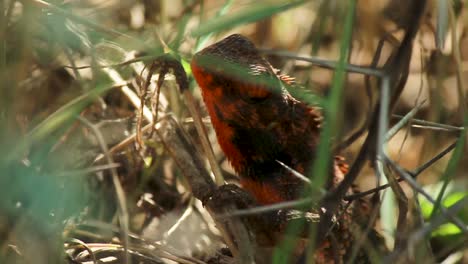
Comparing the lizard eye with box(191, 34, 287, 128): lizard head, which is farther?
the lizard eye

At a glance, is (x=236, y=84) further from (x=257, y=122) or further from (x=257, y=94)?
(x=257, y=122)

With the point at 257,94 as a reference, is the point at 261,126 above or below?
below

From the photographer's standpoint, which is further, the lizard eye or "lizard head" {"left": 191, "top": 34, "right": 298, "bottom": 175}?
the lizard eye

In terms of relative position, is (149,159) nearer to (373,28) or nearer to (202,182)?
(202,182)

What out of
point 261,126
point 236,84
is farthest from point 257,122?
point 236,84

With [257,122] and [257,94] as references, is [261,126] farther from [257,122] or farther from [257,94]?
[257,94]

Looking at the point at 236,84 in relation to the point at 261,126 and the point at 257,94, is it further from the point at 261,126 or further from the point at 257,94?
the point at 261,126

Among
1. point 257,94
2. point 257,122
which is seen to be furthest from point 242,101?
point 257,122

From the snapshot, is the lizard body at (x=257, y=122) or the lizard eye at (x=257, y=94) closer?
the lizard body at (x=257, y=122)

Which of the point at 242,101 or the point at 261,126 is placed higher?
the point at 242,101

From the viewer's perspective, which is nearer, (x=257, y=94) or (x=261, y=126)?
(x=257, y=94)
